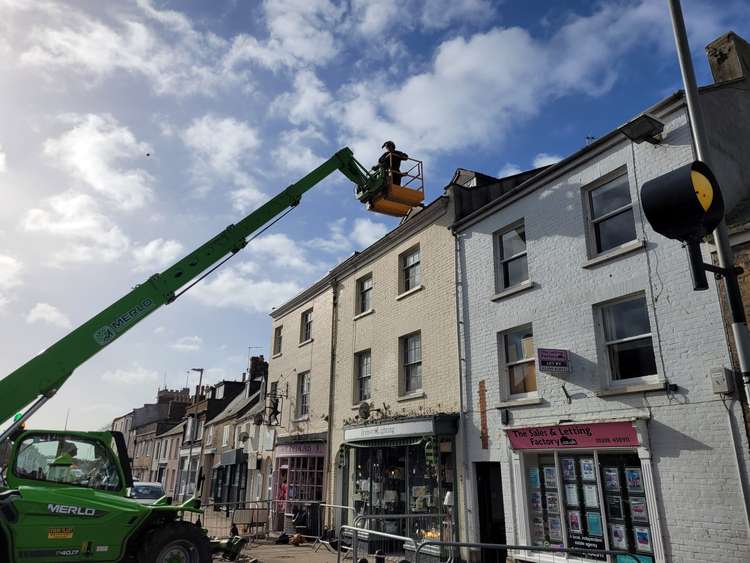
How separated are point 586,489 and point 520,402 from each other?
2203mm

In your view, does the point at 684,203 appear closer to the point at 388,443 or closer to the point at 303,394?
the point at 388,443

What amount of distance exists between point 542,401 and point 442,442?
338 cm

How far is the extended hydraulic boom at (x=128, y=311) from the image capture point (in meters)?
9.41

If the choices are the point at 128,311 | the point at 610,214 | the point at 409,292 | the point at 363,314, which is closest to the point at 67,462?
the point at 128,311

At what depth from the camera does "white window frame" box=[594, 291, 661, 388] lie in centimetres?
1023

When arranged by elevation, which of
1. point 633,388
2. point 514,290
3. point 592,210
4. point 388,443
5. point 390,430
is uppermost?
point 592,210

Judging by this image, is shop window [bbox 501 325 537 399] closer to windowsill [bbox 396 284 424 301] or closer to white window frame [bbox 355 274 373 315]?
windowsill [bbox 396 284 424 301]

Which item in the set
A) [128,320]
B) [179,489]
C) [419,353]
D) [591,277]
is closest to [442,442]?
[419,353]

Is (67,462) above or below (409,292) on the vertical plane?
below

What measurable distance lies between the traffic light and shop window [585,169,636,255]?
7.93 meters

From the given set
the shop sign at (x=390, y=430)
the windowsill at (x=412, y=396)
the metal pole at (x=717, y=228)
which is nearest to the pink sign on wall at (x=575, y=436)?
the shop sign at (x=390, y=430)

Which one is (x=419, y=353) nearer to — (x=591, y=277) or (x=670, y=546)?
(x=591, y=277)

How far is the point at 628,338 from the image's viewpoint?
10781 millimetres

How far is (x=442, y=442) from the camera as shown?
14312 millimetres
